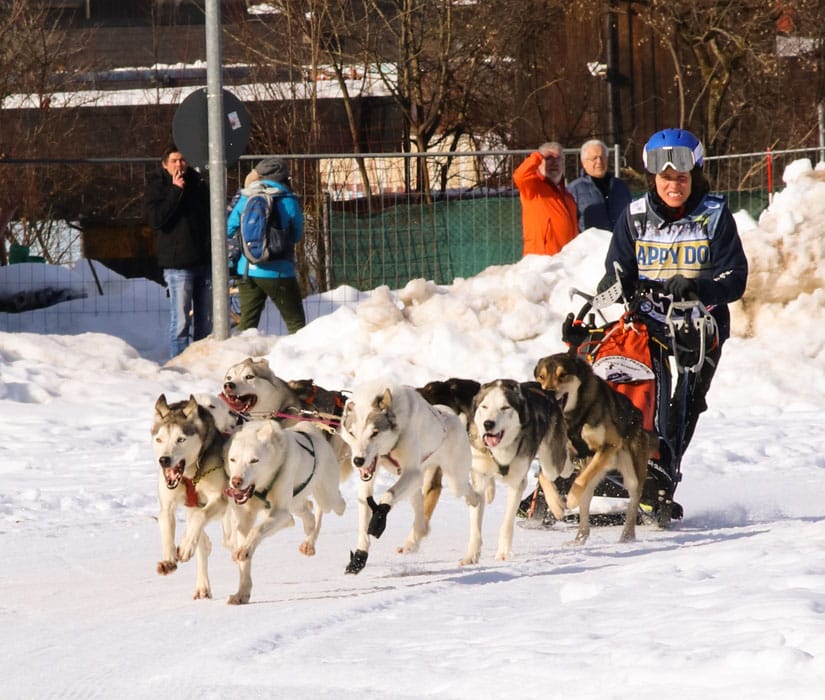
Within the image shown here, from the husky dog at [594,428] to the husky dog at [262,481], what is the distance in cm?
130

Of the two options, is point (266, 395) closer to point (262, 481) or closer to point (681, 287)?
point (262, 481)

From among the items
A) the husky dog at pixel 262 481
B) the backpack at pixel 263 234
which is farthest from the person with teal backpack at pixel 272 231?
the husky dog at pixel 262 481

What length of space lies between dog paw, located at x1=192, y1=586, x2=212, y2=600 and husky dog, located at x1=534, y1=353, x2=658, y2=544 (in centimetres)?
178

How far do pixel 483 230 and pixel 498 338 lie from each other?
355 centimetres

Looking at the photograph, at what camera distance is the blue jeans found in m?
11.5

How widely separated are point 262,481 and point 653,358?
229 centimetres

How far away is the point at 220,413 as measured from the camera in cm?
544

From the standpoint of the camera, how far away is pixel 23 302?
1462cm

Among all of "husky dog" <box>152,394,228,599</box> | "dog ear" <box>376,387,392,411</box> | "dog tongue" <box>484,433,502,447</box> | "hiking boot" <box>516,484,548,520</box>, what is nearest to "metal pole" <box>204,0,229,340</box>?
"hiking boot" <box>516,484,548,520</box>

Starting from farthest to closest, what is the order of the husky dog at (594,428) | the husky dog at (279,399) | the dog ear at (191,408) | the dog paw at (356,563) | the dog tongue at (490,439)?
the husky dog at (594,428), the husky dog at (279,399), the dog tongue at (490,439), the dog paw at (356,563), the dog ear at (191,408)

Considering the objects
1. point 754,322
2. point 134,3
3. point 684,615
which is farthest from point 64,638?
point 134,3

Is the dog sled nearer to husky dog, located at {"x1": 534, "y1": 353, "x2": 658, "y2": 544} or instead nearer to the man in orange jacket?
husky dog, located at {"x1": 534, "y1": 353, "x2": 658, "y2": 544}

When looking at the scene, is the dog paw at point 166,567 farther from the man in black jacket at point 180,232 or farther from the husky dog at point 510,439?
the man in black jacket at point 180,232

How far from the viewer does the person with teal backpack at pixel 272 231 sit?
1108 centimetres
